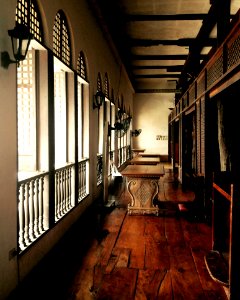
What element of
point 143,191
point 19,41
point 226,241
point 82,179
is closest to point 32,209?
point 19,41

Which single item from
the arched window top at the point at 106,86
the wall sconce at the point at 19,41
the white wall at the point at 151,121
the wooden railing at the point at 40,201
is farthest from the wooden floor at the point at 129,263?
the white wall at the point at 151,121

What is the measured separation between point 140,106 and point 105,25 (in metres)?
10.9

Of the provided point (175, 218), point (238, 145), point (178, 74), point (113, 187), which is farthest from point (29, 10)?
point (178, 74)

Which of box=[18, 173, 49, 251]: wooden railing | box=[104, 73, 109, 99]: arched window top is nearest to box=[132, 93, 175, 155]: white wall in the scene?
box=[104, 73, 109, 99]: arched window top

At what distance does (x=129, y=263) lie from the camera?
3.74 metres

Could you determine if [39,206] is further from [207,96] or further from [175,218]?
[207,96]

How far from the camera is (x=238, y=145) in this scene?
150 inches

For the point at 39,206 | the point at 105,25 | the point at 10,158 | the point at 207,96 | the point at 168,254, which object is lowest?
the point at 168,254

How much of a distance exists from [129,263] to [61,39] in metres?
3.34

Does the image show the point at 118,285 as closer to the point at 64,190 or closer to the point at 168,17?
the point at 64,190

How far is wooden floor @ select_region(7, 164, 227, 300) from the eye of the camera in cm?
306

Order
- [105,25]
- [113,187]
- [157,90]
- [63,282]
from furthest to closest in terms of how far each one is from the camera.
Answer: [157,90]
[113,187]
[105,25]
[63,282]

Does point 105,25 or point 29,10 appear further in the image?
point 105,25

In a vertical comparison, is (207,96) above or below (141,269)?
above
